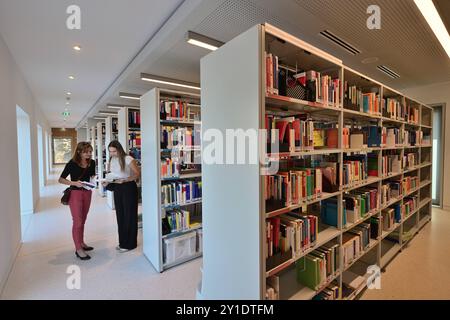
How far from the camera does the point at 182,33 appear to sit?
2676 millimetres

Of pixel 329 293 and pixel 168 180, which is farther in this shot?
pixel 168 180

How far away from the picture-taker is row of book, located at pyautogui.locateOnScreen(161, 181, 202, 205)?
285cm

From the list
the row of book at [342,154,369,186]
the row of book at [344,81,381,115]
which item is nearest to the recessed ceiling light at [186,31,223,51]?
the row of book at [344,81,381,115]

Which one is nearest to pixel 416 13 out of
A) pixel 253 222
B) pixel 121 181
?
pixel 253 222

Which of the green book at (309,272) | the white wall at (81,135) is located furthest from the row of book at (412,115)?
the white wall at (81,135)

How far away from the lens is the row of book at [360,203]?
2.22m

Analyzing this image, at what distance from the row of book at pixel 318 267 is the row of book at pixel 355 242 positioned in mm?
235

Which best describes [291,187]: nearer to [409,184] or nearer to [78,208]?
[78,208]

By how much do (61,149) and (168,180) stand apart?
18.0 m

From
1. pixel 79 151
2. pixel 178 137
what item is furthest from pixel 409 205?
pixel 79 151

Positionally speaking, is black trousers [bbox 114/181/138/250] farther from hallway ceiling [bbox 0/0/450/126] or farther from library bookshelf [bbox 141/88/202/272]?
hallway ceiling [bbox 0/0/450/126]

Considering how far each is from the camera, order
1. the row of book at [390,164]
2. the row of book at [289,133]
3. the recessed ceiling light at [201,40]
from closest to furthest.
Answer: the row of book at [289,133] → the recessed ceiling light at [201,40] → the row of book at [390,164]

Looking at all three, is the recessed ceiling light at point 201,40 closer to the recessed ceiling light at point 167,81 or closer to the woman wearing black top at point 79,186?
the recessed ceiling light at point 167,81

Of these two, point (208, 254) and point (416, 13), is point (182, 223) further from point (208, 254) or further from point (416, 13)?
point (416, 13)
